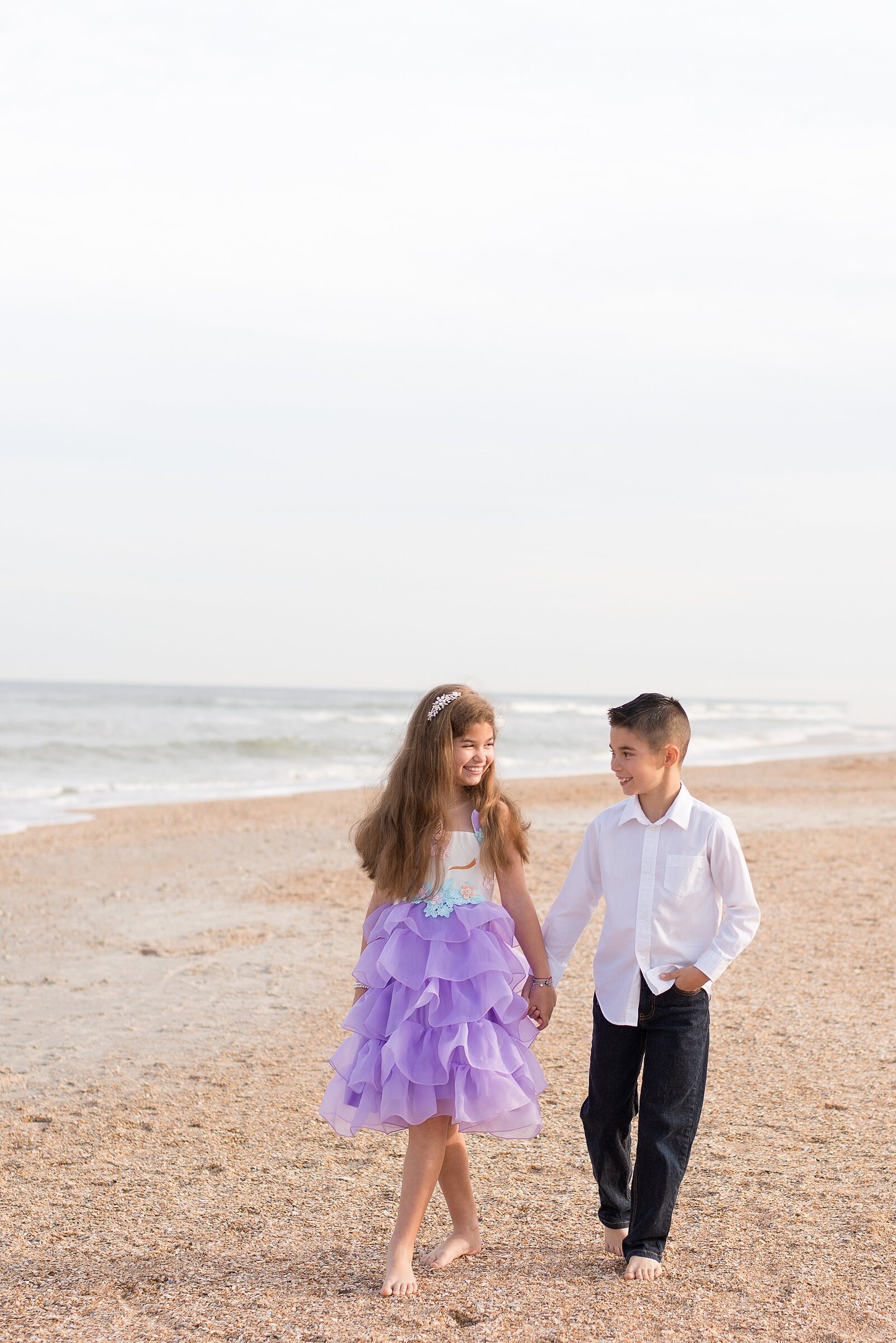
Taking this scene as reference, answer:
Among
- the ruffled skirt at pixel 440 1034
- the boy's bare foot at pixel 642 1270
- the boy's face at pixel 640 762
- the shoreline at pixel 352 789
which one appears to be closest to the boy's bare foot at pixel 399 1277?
the ruffled skirt at pixel 440 1034

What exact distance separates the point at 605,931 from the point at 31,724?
3492 centimetres

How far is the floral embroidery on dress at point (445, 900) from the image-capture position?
3160mm

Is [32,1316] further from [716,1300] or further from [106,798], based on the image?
[106,798]

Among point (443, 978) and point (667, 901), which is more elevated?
point (667, 901)

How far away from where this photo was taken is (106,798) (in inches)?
714

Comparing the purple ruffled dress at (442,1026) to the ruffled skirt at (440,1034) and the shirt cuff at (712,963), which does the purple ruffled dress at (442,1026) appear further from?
the shirt cuff at (712,963)

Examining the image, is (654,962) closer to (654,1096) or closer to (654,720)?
(654,1096)

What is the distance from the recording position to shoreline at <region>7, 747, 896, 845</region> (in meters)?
14.8

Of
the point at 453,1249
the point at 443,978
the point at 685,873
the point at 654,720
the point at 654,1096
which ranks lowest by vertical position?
the point at 453,1249

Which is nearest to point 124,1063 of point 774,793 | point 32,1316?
point 32,1316

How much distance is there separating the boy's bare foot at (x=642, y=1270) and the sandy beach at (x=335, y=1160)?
4 centimetres

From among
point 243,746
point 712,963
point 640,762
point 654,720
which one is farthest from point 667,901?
point 243,746

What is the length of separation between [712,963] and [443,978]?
696 mm

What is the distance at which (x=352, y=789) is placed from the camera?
19406 mm
